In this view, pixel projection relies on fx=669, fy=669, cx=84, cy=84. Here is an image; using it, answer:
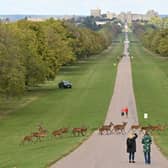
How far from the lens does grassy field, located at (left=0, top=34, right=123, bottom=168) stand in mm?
33250

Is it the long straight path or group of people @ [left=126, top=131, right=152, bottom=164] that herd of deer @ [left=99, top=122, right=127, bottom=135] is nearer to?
the long straight path

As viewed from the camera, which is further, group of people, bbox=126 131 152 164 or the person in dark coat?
the person in dark coat

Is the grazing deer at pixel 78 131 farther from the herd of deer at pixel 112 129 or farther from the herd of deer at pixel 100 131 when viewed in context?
the herd of deer at pixel 112 129

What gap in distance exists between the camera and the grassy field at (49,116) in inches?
1309

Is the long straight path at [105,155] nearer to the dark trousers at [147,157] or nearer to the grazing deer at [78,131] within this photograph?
the dark trousers at [147,157]

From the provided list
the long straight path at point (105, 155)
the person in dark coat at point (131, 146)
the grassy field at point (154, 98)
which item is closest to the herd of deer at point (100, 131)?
the long straight path at point (105, 155)

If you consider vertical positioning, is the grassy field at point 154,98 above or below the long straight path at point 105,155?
above

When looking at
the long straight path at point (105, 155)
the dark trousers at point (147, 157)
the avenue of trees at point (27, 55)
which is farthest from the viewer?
the avenue of trees at point (27, 55)

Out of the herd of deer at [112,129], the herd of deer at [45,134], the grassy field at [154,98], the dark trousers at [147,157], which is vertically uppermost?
the grassy field at [154,98]

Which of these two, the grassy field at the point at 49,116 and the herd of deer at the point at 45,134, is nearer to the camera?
the grassy field at the point at 49,116

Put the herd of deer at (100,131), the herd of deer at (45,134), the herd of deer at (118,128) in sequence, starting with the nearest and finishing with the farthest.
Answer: the herd of deer at (45,134), the herd of deer at (100,131), the herd of deer at (118,128)

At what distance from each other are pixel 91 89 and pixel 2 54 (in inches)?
938

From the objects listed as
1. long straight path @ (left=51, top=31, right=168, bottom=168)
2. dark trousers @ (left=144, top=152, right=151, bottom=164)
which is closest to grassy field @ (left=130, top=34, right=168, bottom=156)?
long straight path @ (left=51, top=31, right=168, bottom=168)

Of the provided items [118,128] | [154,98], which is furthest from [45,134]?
[154,98]
